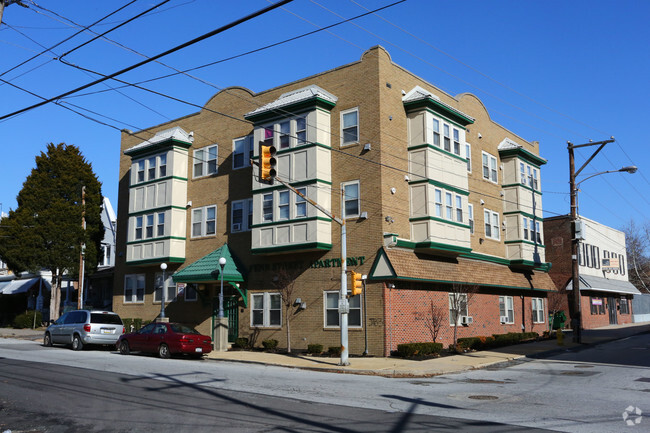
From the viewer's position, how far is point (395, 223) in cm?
2439

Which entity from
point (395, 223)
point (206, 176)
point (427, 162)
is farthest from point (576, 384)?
point (206, 176)

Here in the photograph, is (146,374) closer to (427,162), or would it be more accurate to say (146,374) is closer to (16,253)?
(427,162)

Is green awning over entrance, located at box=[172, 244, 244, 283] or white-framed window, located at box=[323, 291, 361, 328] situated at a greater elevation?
green awning over entrance, located at box=[172, 244, 244, 283]

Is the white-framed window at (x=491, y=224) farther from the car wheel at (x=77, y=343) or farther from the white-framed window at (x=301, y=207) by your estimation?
the car wheel at (x=77, y=343)

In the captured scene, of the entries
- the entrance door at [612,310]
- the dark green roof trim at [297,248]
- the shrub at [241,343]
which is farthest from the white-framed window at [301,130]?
the entrance door at [612,310]

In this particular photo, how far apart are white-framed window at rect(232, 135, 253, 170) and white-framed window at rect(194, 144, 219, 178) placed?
4.57 ft

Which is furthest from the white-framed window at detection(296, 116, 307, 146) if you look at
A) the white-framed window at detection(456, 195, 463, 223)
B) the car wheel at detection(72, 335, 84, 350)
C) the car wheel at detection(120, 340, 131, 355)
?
the car wheel at detection(72, 335, 84, 350)

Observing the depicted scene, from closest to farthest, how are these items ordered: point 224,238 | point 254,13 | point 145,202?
point 254,13, point 224,238, point 145,202

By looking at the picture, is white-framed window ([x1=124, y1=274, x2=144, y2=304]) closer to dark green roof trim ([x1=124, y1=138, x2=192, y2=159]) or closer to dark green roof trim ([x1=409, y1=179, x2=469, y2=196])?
dark green roof trim ([x1=124, y1=138, x2=192, y2=159])

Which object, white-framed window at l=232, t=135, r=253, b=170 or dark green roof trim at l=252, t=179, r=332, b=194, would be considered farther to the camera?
white-framed window at l=232, t=135, r=253, b=170

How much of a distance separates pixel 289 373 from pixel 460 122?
51.7 ft

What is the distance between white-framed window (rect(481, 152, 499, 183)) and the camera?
3286 cm

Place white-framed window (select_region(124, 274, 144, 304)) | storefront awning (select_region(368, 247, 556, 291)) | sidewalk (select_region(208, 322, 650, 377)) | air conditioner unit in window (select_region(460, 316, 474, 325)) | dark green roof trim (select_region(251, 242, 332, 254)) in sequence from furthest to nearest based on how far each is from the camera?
1. white-framed window (select_region(124, 274, 144, 304))
2. air conditioner unit in window (select_region(460, 316, 474, 325))
3. dark green roof trim (select_region(251, 242, 332, 254))
4. storefront awning (select_region(368, 247, 556, 291))
5. sidewalk (select_region(208, 322, 650, 377))

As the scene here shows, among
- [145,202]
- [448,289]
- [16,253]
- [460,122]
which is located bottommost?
[448,289]
